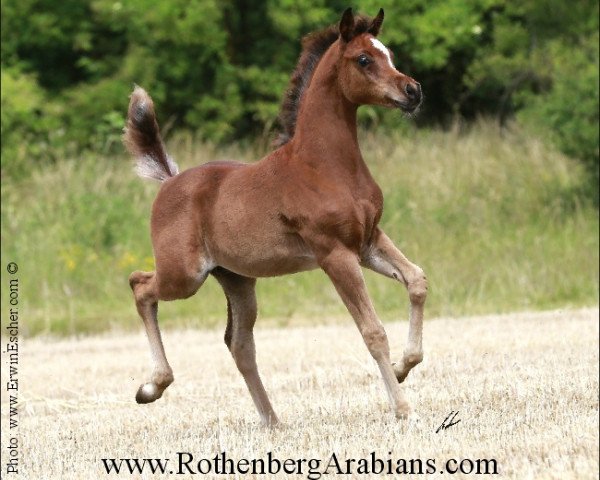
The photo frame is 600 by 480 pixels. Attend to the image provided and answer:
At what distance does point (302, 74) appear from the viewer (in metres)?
7.10

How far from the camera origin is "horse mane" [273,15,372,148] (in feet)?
23.2

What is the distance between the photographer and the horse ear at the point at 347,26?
6.63 metres

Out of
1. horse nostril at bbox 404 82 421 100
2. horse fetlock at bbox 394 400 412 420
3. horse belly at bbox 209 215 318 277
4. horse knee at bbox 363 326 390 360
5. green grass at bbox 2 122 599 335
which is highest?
horse nostril at bbox 404 82 421 100

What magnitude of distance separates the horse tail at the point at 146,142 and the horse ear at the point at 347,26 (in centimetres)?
179

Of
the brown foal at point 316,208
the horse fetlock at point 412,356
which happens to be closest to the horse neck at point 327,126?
the brown foal at point 316,208

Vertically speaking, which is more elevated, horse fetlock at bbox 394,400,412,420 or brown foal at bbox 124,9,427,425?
brown foal at bbox 124,9,427,425

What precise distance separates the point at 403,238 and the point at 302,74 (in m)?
9.13

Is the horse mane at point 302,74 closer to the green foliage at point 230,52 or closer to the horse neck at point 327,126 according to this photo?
the horse neck at point 327,126

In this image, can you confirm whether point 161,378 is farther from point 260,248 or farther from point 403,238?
point 403,238

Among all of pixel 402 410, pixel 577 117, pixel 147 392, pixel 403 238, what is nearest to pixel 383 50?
pixel 402 410

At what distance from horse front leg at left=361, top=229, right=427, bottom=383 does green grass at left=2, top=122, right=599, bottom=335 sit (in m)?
7.28

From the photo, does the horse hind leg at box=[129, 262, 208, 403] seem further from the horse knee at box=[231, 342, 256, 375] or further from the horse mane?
the horse mane

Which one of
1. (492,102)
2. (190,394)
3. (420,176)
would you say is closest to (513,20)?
(492,102)

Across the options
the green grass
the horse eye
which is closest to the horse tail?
the horse eye
